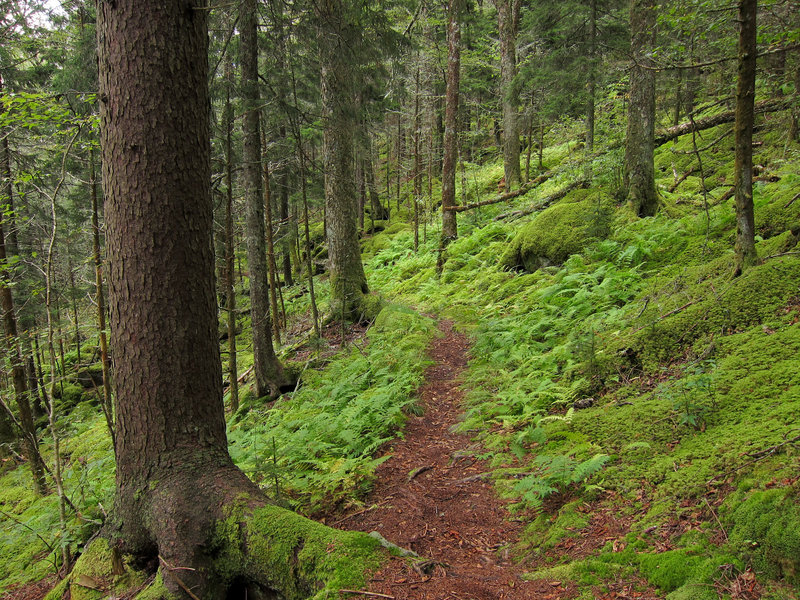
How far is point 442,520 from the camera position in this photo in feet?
12.0

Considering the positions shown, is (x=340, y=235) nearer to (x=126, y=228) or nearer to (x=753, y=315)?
(x=126, y=228)

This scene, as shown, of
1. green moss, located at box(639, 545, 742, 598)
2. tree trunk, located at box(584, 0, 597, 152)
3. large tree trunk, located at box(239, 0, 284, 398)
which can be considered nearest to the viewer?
green moss, located at box(639, 545, 742, 598)

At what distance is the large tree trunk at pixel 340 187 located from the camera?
927 cm

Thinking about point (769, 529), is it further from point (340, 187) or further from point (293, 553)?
point (340, 187)

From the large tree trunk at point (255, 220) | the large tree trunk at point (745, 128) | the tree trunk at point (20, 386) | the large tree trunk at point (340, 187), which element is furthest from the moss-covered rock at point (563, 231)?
the tree trunk at point (20, 386)

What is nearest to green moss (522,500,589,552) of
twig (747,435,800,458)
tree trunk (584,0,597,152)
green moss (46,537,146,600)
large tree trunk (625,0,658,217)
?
twig (747,435,800,458)

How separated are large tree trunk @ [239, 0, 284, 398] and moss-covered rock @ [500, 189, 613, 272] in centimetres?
585

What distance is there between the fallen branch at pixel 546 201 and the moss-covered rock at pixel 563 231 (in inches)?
23.4

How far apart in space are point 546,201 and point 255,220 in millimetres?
8215

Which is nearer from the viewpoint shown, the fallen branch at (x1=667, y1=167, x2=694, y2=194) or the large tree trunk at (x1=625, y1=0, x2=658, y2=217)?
the large tree trunk at (x1=625, y1=0, x2=658, y2=217)

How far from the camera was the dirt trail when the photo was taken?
2.59 meters

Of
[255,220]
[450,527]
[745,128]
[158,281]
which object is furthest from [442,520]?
[255,220]

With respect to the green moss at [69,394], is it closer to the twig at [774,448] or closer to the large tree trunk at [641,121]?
the large tree trunk at [641,121]

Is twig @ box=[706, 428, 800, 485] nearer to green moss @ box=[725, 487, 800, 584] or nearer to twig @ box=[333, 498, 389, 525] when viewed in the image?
green moss @ box=[725, 487, 800, 584]
